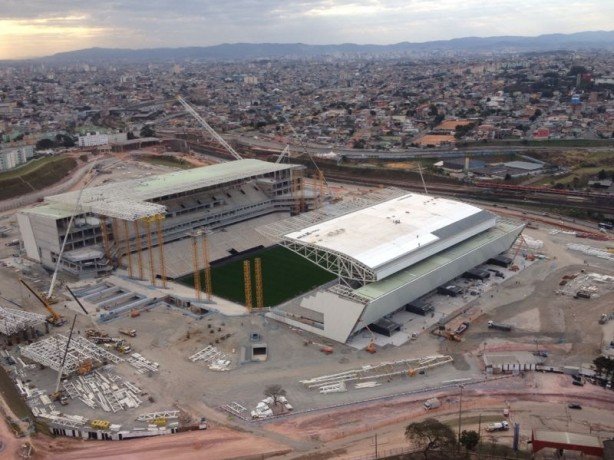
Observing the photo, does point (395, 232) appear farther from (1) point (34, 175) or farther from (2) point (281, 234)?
(1) point (34, 175)

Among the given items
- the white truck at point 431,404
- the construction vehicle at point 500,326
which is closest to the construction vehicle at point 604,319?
the construction vehicle at point 500,326

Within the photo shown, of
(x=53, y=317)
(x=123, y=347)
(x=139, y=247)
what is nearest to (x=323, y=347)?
(x=123, y=347)

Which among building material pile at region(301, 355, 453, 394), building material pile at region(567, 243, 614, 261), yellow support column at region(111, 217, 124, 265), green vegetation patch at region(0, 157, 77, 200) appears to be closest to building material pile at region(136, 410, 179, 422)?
building material pile at region(301, 355, 453, 394)

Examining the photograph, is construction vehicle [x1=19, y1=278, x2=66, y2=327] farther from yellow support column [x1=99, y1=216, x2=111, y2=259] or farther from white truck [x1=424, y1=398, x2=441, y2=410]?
white truck [x1=424, y1=398, x2=441, y2=410]

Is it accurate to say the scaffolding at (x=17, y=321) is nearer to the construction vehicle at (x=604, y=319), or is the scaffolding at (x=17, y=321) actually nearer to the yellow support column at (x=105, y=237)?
the yellow support column at (x=105, y=237)

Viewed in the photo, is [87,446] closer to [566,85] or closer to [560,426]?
[560,426]
